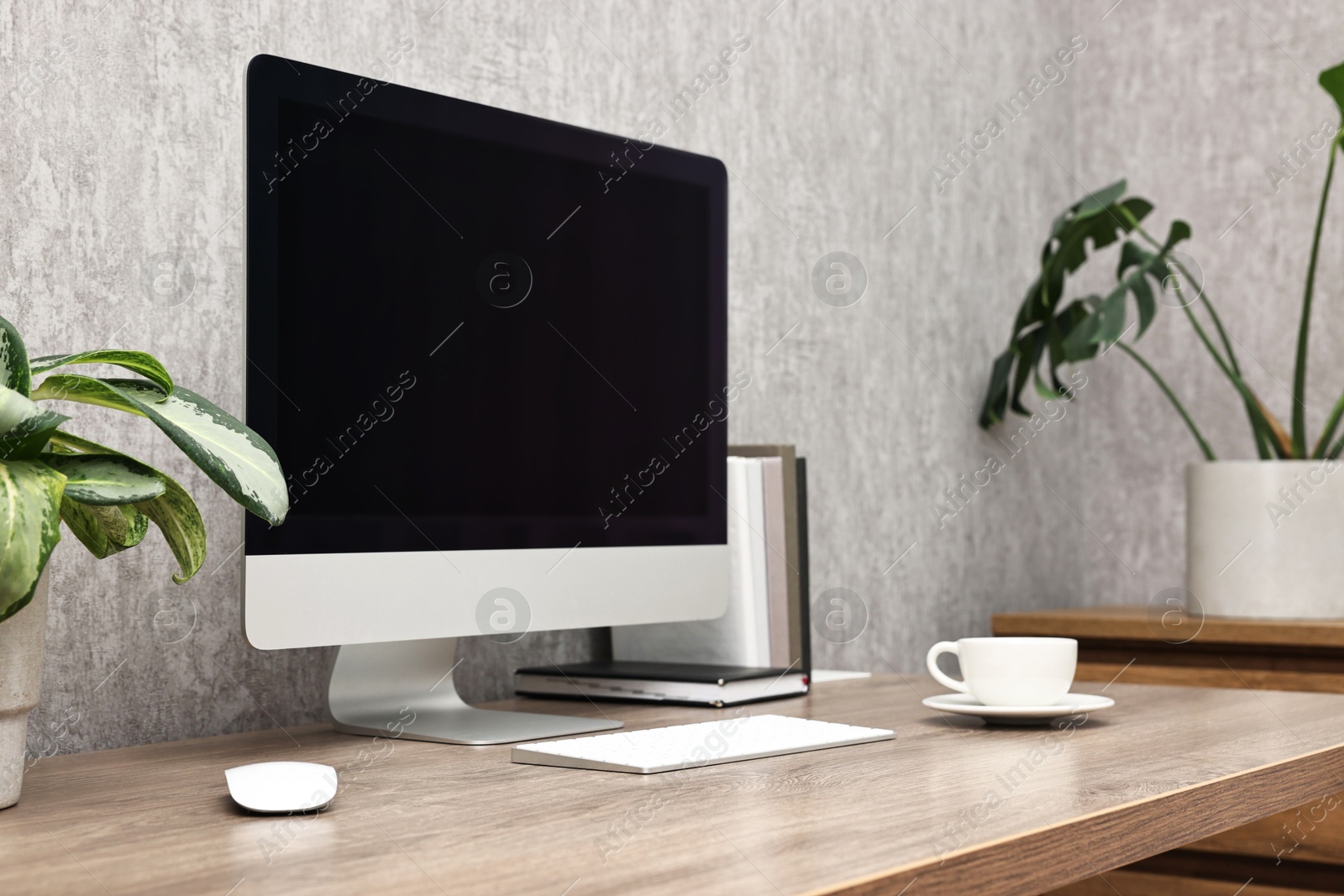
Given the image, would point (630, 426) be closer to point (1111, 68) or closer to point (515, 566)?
point (515, 566)

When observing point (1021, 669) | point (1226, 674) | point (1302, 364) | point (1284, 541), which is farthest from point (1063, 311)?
point (1021, 669)

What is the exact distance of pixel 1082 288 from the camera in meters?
2.53

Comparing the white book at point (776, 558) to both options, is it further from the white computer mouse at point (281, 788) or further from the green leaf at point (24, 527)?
the green leaf at point (24, 527)

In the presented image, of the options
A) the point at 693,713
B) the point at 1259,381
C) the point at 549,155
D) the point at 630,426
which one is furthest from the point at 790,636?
the point at 1259,381

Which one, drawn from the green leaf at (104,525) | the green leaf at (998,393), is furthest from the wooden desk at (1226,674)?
the green leaf at (104,525)

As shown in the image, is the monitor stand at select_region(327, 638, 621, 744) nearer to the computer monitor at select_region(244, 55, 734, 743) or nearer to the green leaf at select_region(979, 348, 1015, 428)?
the computer monitor at select_region(244, 55, 734, 743)

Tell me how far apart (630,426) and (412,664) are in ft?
0.99

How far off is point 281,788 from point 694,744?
13.8 inches

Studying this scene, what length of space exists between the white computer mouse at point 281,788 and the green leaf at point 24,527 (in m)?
0.16

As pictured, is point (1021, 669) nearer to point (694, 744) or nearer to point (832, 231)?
point (694, 744)

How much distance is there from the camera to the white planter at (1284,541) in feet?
6.40

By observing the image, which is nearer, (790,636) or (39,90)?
(39,90)

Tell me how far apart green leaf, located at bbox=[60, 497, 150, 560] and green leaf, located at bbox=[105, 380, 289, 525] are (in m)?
0.09

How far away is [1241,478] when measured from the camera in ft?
6.53
